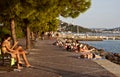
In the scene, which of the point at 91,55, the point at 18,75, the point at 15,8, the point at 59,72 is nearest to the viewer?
the point at 18,75

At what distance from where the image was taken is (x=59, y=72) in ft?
55.6

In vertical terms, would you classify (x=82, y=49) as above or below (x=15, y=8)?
below

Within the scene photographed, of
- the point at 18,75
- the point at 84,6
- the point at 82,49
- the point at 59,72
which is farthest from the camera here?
the point at 82,49

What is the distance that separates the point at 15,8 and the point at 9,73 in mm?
6271

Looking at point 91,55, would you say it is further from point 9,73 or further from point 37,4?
point 9,73

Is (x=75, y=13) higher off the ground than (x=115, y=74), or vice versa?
(x=75, y=13)

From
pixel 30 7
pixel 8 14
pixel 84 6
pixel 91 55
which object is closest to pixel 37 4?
pixel 30 7

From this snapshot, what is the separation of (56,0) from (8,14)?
290 cm

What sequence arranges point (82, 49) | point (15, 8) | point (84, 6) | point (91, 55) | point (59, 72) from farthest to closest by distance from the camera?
point (82, 49), point (84, 6), point (91, 55), point (15, 8), point (59, 72)

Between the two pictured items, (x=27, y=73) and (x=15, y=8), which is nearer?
(x=27, y=73)

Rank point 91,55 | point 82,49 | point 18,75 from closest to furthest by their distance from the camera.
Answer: point 18,75 → point 91,55 → point 82,49

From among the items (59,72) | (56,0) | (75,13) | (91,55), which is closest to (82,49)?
(75,13)

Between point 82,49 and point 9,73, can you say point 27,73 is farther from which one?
point 82,49

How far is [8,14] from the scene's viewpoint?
23.0 metres
